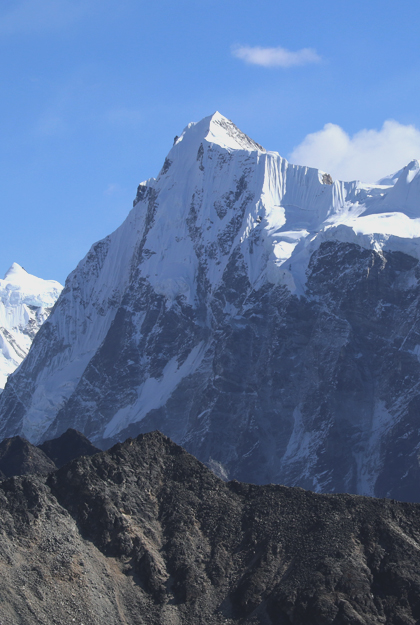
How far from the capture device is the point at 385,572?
10688cm

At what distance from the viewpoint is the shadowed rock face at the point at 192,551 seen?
104m

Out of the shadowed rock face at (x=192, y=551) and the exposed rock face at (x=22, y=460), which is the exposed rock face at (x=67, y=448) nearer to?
the exposed rock face at (x=22, y=460)

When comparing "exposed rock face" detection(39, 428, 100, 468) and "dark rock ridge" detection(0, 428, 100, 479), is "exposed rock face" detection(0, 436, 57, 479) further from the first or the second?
"exposed rock face" detection(39, 428, 100, 468)

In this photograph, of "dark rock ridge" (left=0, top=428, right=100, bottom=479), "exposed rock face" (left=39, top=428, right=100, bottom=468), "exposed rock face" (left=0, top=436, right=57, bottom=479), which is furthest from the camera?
"exposed rock face" (left=39, top=428, right=100, bottom=468)

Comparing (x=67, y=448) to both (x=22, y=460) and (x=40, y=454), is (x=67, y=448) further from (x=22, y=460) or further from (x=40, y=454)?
(x=22, y=460)

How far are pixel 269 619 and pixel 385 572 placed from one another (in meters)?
10.9

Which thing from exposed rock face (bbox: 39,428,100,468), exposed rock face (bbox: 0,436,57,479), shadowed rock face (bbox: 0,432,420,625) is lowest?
shadowed rock face (bbox: 0,432,420,625)

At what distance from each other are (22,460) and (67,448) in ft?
36.9

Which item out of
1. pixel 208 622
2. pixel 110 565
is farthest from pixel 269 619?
pixel 110 565

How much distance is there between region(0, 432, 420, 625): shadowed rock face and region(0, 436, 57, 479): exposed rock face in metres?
59.0

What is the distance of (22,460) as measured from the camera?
598 feet

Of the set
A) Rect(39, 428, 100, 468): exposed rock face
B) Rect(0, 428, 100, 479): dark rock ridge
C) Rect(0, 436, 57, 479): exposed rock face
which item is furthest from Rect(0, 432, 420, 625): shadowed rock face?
Rect(39, 428, 100, 468): exposed rock face

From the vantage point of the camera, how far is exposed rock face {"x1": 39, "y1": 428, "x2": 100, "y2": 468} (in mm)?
189125

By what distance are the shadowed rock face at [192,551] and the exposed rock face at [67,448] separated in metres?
66.6
